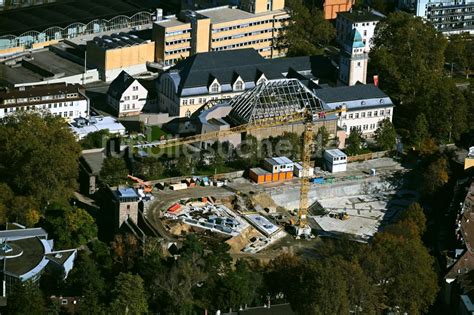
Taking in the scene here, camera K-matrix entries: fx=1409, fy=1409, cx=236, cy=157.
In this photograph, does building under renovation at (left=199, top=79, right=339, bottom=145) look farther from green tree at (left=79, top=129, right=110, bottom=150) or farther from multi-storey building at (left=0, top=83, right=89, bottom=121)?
multi-storey building at (left=0, top=83, right=89, bottom=121)

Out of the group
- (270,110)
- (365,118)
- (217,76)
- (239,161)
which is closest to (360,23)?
(365,118)

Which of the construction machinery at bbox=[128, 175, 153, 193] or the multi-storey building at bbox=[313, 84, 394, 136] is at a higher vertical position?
the multi-storey building at bbox=[313, 84, 394, 136]

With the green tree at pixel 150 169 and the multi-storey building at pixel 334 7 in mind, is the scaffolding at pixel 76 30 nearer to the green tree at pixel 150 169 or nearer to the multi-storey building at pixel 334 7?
the multi-storey building at pixel 334 7

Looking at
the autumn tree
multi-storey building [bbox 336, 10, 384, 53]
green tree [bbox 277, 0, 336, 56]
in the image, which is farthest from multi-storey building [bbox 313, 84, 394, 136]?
multi-storey building [bbox 336, 10, 384, 53]

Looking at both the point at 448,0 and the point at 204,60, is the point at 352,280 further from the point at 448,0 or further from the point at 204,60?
the point at 448,0

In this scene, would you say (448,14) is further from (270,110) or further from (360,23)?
(270,110)

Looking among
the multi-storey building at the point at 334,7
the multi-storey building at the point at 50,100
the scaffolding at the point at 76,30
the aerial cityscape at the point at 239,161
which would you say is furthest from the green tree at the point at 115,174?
the multi-storey building at the point at 334,7

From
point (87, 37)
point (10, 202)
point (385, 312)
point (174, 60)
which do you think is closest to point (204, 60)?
point (174, 60)
